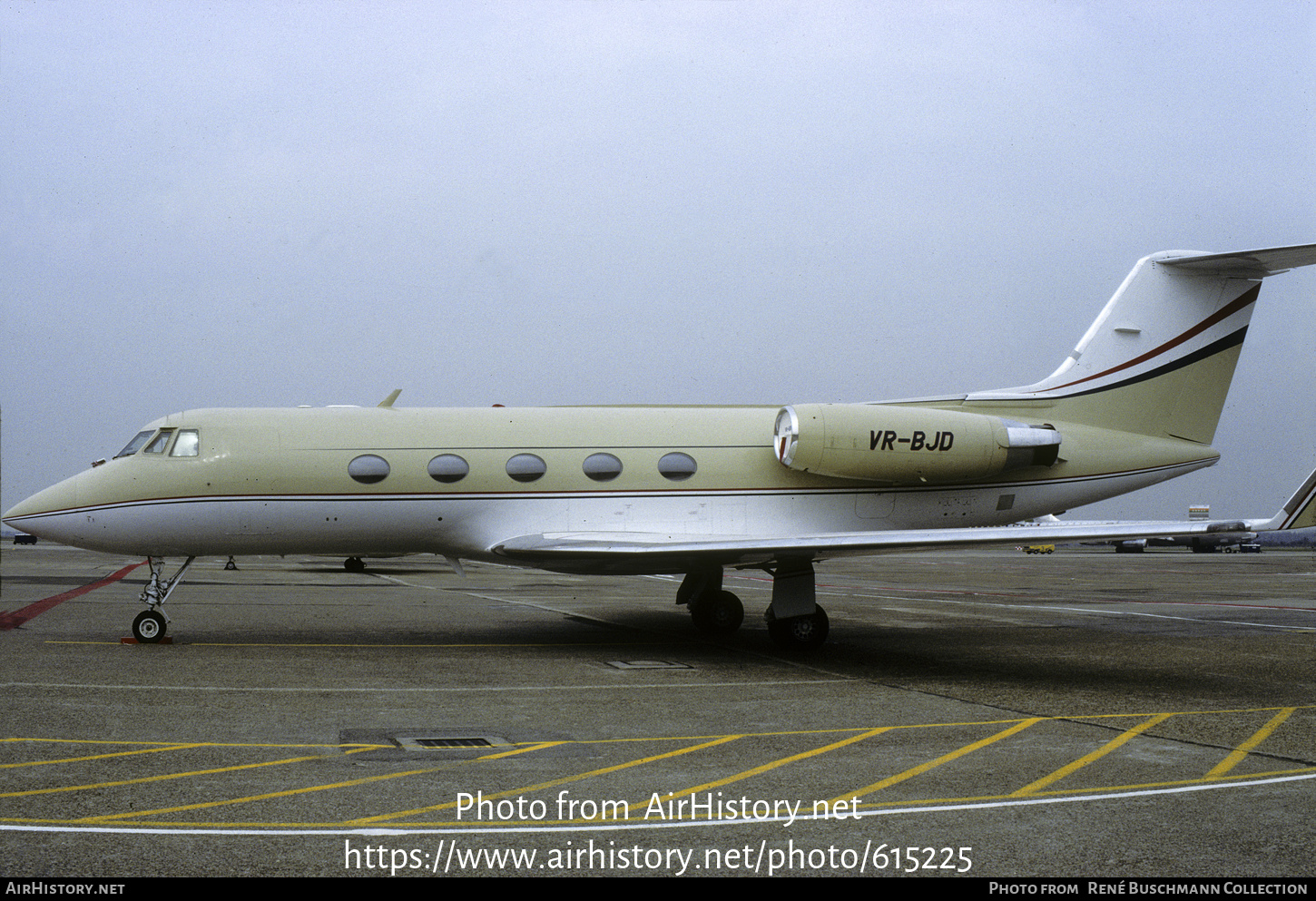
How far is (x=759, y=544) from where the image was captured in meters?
12.4

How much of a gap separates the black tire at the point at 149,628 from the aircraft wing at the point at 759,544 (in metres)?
4.89

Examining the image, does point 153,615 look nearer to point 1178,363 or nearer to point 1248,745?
point 1248,745

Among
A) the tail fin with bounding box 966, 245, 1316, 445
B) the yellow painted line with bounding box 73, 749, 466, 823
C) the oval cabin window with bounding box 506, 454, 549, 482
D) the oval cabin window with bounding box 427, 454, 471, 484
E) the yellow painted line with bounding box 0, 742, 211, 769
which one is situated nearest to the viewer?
the yellow painted line with bounding box 73, 749, 466, 823

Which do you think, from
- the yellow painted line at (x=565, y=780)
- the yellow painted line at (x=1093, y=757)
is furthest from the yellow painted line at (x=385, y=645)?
the yellow painted line at (x=1093, y=757)

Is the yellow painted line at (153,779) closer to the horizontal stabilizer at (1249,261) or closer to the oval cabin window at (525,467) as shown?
the oval cabin window at (525,467)

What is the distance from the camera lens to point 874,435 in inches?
569

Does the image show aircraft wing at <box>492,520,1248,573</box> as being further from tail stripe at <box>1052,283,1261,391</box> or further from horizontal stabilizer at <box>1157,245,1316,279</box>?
horizontal stabilizer at <box>1157,245,1316,279</box>

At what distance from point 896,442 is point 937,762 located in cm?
726

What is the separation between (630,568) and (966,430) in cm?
527

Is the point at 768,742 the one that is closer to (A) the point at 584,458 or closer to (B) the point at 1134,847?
(B) the point at 1134,847

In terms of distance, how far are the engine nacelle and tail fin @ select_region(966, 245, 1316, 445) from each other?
132cm

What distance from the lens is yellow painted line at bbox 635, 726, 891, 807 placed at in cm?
684

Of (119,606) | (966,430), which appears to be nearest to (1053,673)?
(966,430)

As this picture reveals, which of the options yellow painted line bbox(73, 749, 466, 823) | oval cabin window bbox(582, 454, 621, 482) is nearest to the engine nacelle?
oval cabin window bbox(582, 454, 621, 482)
